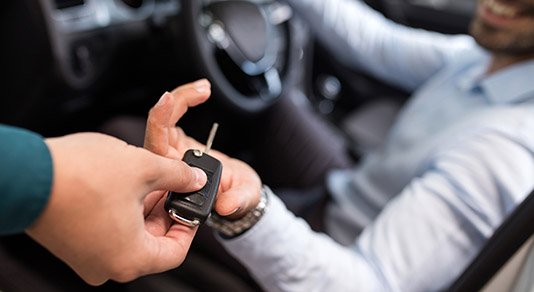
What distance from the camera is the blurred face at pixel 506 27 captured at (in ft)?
2.53

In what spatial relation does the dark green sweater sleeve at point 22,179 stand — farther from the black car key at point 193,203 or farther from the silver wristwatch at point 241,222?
the silver wristwatch at point 241,222

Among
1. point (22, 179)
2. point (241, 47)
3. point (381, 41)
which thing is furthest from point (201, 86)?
point (381, 41)

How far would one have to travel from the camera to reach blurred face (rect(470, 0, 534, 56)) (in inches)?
30.4

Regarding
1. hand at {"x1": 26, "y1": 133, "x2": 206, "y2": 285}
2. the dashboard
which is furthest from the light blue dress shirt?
the dashboard

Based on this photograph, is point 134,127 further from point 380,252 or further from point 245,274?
point 380,252

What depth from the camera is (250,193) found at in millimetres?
493

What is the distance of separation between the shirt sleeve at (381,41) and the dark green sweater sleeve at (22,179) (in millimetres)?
953

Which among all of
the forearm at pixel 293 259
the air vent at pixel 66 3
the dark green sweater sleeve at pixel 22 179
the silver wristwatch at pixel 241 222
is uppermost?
the dark green sweater sleeve at pixel 22 179

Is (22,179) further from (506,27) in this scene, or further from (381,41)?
(381,41)

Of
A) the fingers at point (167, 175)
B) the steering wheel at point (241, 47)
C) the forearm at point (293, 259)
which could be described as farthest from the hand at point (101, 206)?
the steering wheel at point (241, 47)

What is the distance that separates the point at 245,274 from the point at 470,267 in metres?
0.34

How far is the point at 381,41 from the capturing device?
1154mm

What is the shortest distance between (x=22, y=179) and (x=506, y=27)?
0.84 metres

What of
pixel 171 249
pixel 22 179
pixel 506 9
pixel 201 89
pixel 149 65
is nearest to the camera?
pixel 22 179
